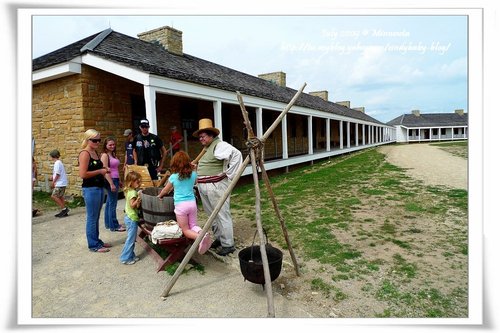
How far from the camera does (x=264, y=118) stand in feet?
56.6

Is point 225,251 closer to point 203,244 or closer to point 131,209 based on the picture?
point 203,244

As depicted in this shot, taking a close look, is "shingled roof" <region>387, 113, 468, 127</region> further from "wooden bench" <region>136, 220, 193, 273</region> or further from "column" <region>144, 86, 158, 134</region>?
"wooden bench" <region>136, 220, 193, 273</region>

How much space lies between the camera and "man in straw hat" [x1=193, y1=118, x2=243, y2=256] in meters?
4.06

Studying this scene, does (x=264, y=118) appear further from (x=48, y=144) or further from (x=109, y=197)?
(x=109, y=197)

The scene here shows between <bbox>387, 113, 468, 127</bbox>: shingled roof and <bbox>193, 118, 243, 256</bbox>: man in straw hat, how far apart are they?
5365 centimetres

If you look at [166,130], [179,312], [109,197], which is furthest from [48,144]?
[179,312]

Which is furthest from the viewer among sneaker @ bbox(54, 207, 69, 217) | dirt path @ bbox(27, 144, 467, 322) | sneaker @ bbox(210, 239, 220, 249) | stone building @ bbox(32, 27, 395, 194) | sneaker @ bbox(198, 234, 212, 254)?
stone building @ bbox(32, 27, 395, 194)

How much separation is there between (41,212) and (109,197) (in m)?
2.53

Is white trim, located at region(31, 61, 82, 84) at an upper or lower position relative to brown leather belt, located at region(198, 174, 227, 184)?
upper

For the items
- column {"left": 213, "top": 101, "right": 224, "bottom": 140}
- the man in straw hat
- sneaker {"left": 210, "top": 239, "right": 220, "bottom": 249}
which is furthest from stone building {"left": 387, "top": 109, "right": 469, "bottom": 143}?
the man in straw hat

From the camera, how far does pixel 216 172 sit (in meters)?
4.18

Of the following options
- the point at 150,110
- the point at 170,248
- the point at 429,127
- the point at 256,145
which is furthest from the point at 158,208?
the point at 429,127

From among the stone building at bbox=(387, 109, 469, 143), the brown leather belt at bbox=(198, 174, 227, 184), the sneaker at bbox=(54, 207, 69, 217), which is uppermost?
the stone building at bbox=(387, 109, 469, 143)
